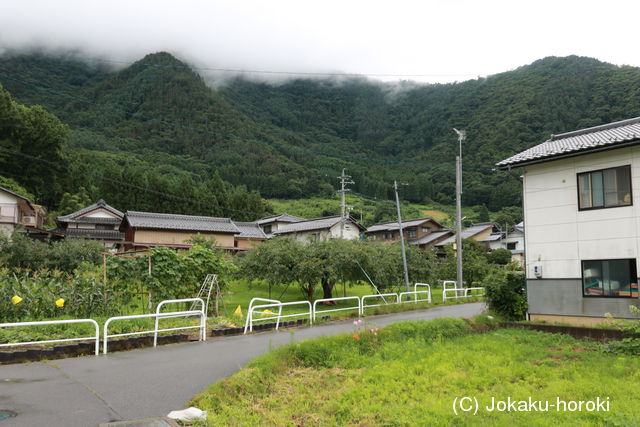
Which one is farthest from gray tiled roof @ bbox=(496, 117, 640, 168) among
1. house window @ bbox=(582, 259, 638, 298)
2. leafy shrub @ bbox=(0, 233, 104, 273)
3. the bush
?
leafy shrub @ bbox=(0, 233, 104, 273)

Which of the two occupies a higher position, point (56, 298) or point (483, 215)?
point (483, 215)

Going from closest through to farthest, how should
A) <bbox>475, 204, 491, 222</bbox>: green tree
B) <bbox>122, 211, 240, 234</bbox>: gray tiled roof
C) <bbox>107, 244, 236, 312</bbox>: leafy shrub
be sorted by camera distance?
<bbox>107, 244, 236, 312</bbox>: leafy shrub → <bbox>122, 211, 240, 234</bbox>: gray tiled roof → <bbox>475, 204, 491, 222</bbox>: green tree

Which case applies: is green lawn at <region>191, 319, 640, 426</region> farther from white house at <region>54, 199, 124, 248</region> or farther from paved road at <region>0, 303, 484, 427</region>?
white house at <region>54, 199, 124, 248</region>

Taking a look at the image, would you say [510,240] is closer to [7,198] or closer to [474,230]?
[474,230]

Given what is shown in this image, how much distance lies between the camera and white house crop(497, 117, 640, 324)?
11830 millimetres

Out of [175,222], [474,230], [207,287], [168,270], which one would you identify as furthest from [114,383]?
[474,230]

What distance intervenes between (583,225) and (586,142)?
2357 millimetres

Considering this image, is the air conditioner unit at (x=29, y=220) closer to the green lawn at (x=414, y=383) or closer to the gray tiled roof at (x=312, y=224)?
the gray tiled roof at (x=312, y=224)

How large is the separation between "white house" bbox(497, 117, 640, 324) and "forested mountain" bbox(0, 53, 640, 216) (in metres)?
49.0

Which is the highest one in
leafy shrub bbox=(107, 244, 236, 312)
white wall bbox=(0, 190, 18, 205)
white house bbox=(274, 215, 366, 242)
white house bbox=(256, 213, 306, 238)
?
white wall bbox=(0, 190, 18, 205)

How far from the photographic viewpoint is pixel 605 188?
40.7 ft

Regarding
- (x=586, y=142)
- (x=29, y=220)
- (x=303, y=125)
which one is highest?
(x=303, y=125)

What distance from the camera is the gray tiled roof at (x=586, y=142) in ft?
39.1

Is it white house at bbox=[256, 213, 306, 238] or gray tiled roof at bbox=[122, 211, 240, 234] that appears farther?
white house at bbox=[256, 213, 306, 238]
